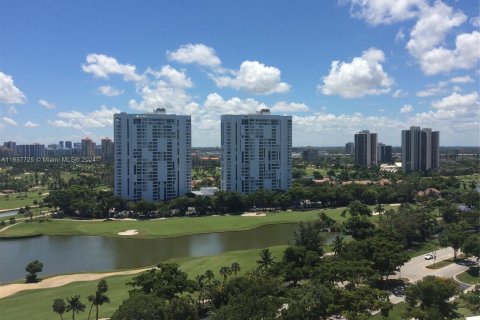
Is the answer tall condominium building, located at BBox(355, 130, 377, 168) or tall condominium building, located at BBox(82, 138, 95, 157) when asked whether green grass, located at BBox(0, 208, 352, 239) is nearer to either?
tall condominium building, located at BBox(355, 130, 377, 168)

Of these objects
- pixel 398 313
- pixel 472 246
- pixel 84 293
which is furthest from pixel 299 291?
pixel 472 246

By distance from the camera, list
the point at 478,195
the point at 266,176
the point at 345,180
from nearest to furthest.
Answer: the point at 478,195 → the point at 266,176 → the point at 345,180

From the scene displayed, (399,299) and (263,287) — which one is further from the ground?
(263,287)

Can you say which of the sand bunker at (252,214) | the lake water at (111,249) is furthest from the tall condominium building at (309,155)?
the lake water at (111,249)

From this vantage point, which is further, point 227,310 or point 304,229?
point 304,229

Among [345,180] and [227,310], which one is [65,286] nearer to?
[227,310]

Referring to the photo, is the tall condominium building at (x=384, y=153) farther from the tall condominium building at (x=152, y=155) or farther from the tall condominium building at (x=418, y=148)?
the tall condominium building at (x=152, y=155)

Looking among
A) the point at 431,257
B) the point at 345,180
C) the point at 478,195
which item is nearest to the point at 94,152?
the point at 345,180

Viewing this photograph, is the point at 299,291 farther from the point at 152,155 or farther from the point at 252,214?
the point at 152,155
